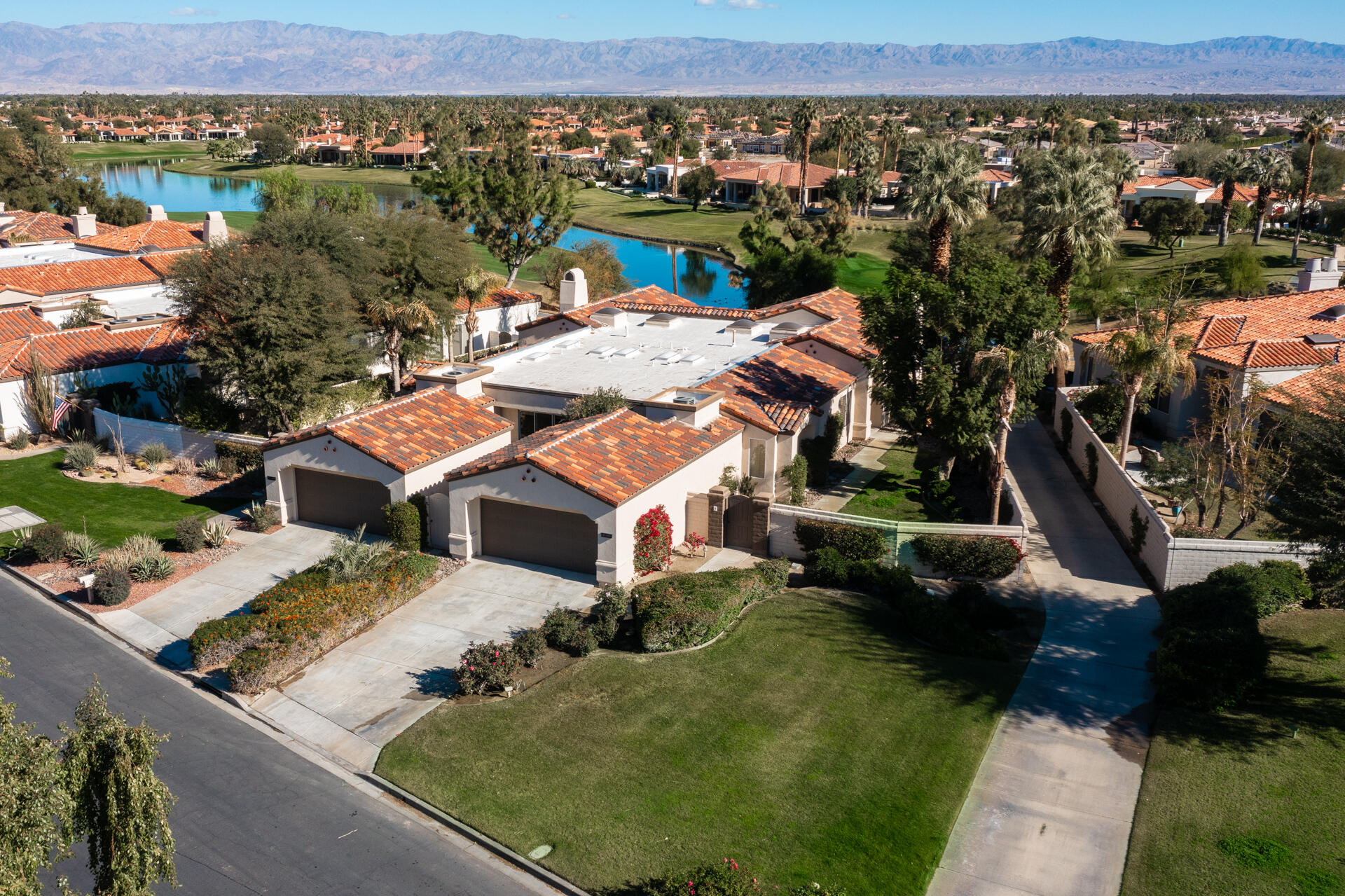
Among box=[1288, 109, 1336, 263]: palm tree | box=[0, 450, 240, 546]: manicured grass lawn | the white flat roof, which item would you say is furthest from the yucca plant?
box=[1288, 109, 1336, 263]: palm tree

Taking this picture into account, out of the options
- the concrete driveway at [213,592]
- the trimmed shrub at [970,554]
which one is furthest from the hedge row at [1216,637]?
the concrete driveway at [213,592]

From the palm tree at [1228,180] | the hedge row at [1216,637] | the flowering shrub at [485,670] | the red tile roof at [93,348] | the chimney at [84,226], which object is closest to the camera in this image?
the hedge row at [1216,637]

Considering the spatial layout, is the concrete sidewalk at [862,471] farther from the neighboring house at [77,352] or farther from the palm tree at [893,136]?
the palm tree at [893,136]

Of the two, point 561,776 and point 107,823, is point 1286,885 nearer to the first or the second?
point 561,776

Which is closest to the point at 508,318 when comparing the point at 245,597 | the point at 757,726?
the point at 245,597

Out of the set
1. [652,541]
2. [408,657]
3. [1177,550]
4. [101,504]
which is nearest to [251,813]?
[408,657]

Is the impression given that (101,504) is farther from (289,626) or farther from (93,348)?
(289,626)
